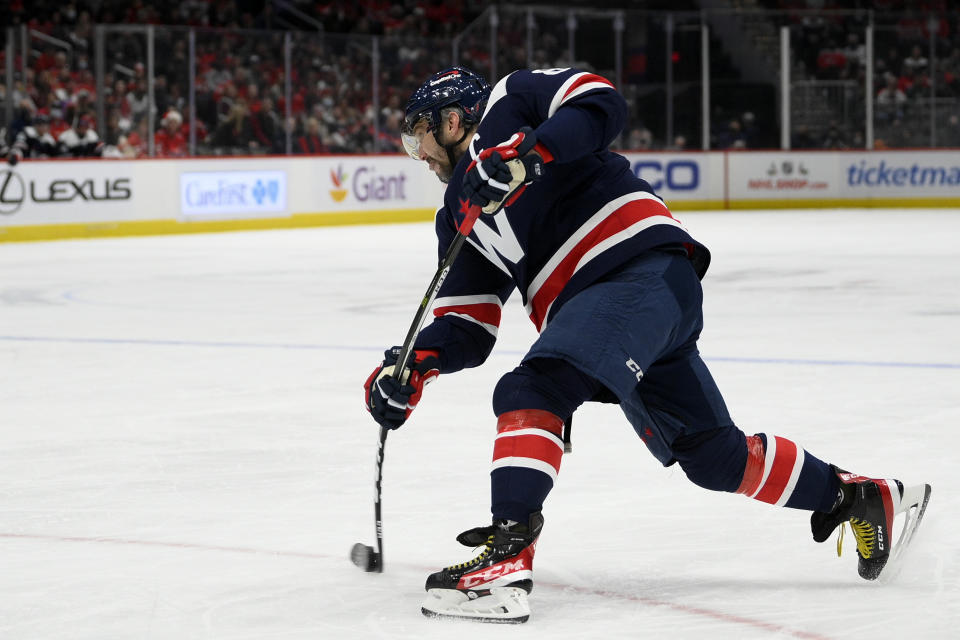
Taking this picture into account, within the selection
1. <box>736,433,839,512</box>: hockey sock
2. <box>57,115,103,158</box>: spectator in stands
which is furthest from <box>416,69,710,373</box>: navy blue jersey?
<box>57,115,103,158</box>: spectator in stands

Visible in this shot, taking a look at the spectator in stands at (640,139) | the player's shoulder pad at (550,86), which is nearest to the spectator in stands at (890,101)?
the spectator in stands at (640,139)

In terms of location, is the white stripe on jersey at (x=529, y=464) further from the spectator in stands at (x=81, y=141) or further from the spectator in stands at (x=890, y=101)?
the spectator in stands at (x=890, y=101)

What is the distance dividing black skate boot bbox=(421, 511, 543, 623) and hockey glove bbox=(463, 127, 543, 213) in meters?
0.53

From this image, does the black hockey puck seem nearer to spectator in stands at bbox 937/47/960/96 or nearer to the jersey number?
the jersey number

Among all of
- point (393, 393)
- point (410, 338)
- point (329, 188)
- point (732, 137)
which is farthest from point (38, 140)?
point (393, 393)

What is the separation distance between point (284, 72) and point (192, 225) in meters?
2.18

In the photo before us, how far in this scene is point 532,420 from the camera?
8.20 feet

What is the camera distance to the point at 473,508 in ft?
11.4

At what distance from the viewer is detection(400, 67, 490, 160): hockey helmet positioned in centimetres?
272

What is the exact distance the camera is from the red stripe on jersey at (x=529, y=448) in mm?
2479

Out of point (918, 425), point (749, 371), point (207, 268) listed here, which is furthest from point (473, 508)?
point (207, 268)

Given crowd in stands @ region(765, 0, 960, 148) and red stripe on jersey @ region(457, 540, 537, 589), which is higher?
crowd in stands @ region(765, 0, 960, 148)

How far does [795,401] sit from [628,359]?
2.62 m

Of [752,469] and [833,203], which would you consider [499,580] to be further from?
[833,203]
